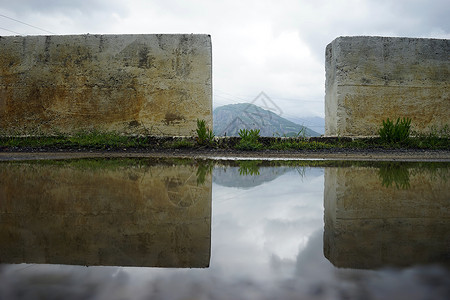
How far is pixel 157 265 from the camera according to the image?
3.42 feet

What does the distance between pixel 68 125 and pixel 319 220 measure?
850 cm

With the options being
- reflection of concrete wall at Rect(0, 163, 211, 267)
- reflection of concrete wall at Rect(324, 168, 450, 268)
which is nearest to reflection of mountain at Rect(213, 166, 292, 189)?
reflection of concrete wall at Rect(0, 163, 211, 267)

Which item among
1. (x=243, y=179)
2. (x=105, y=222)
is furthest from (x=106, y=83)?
(x=105, y=222)

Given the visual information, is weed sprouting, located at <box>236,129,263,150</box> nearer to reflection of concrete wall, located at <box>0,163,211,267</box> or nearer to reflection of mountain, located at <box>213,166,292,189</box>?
reflection of mountain, located at <box>213,166,292,189</box>

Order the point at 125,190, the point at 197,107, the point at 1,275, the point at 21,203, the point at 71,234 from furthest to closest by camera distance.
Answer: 1. the point at 197,107
2. the point at 125,190
3. the point at 21,203
4. the point at 71,234
5. the point at 1,275

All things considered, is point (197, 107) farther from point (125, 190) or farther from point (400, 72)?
point (125, 190)

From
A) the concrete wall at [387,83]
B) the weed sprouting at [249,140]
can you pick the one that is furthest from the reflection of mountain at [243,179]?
the concrete wall at [387,83]

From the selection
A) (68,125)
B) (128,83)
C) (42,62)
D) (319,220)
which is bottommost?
(319,220)

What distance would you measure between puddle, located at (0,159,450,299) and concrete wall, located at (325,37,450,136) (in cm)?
642

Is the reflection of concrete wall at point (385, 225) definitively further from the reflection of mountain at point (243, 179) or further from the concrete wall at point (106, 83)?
the concrete wall at point (106, 83)

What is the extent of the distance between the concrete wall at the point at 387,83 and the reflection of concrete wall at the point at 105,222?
22.6 ft

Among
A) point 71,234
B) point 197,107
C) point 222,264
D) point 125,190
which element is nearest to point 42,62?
point 197,107

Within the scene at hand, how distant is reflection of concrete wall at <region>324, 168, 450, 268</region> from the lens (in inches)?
44.0

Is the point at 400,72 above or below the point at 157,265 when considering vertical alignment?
above
